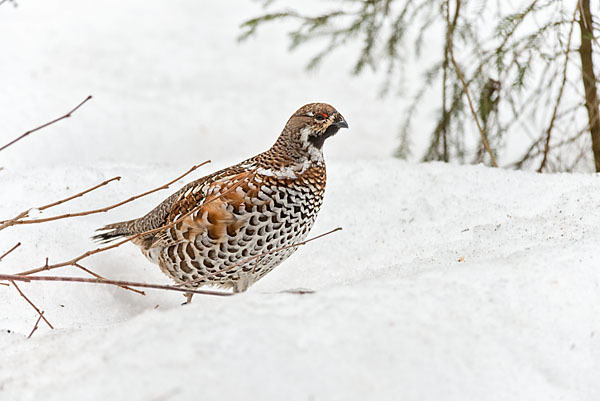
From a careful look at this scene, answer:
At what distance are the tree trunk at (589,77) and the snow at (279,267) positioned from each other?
62 centimetres

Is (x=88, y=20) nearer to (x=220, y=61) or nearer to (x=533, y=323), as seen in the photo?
(x=220, y=61)

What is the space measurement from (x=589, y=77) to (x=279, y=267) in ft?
7.63

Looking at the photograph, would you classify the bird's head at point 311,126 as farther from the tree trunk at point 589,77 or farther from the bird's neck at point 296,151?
the tree trunk at point 589,77

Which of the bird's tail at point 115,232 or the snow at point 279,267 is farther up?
the snow at point 279,267

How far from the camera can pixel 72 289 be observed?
10.2 ft

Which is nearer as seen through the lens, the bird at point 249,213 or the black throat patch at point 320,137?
the bird at point 249,213

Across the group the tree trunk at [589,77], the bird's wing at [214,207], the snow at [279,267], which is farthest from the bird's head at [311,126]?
the tree trunk at [589,77]

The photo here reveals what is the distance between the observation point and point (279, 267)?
3930 mm

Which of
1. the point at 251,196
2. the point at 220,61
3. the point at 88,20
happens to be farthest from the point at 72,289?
the point at 88,20

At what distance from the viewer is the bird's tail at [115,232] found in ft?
11.7

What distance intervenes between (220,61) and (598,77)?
497cm

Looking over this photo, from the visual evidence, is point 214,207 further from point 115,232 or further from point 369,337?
point 369,337

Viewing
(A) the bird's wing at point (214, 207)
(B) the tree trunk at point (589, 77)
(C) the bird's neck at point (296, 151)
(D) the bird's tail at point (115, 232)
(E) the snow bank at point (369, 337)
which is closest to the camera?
(E) the snow bank at point (369, 337)

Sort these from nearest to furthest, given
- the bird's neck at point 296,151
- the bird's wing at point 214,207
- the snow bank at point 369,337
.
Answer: the snow bank at point 369,337 < the bird's wing at point 214,207 < the bird's neck at point 296,151
